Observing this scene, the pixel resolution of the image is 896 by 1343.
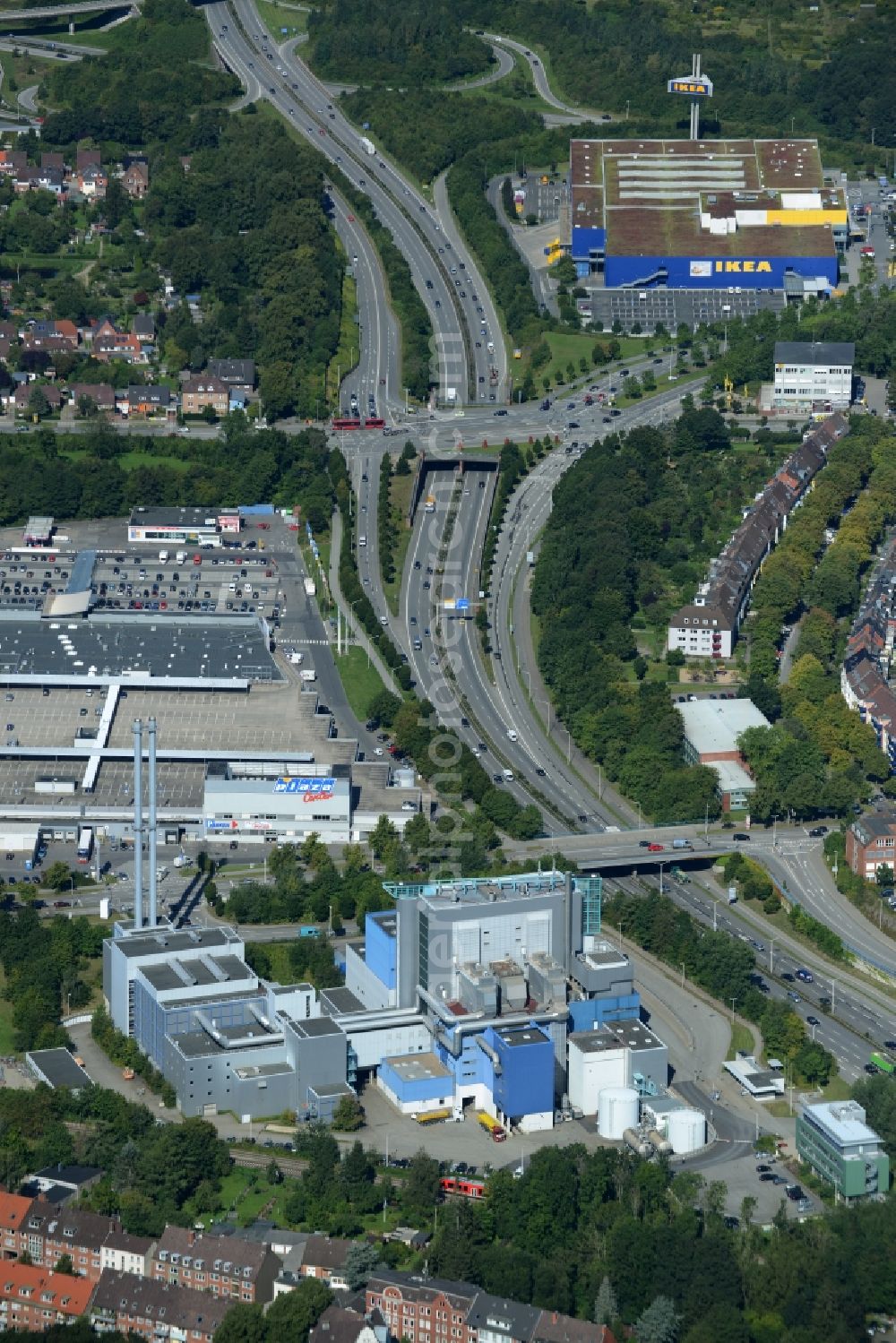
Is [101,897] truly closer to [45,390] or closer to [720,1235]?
[720,1235]

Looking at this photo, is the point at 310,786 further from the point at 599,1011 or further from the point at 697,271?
the point at 697,271

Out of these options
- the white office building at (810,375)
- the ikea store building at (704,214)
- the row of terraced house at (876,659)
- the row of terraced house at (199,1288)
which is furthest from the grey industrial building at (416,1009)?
the ikea store building at (704,214)

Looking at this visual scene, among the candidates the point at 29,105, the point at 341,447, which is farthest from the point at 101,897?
the point at 29,105

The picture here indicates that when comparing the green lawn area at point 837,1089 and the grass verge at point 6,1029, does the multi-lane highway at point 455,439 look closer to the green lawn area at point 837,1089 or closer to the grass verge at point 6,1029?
the green lawn area at point 837,1089

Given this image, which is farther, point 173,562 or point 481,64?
point 481,64

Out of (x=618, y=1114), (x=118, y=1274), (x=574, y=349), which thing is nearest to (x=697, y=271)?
(x=574, y=349)

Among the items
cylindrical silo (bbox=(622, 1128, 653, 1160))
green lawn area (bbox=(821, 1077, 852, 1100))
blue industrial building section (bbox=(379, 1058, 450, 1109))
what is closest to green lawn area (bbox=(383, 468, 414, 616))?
blue industrial building section (bbox=(379, 1058, 450, 1109))
